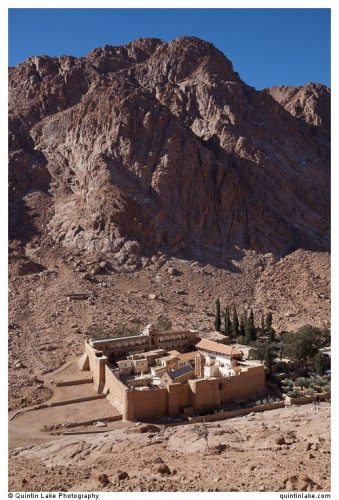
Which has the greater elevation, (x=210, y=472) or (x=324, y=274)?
(x=324, y=274)

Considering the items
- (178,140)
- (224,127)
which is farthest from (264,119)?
(178,140)

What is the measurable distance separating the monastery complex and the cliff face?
20.9m

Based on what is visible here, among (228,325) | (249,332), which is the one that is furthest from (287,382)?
(228,325)

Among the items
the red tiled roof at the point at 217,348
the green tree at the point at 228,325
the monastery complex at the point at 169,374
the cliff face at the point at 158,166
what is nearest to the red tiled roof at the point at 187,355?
the monastery complex at the point at 169,374

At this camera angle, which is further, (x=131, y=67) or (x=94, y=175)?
(x=131, y=67)

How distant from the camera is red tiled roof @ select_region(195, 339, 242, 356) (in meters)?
31.9

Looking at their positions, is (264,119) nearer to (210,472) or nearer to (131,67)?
Answer: (131,67)

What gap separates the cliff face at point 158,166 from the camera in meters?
58.3

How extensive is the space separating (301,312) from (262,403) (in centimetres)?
2071

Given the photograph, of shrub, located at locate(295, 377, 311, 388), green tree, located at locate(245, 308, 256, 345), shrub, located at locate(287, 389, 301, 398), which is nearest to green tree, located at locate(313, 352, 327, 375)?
shrub, located at locate(295, 377, 311, 388)

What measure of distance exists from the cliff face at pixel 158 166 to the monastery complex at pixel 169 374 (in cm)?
2094

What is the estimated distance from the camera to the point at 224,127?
7488cm

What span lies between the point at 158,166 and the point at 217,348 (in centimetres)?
3413

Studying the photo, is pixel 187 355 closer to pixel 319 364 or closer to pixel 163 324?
pixel 319 364
